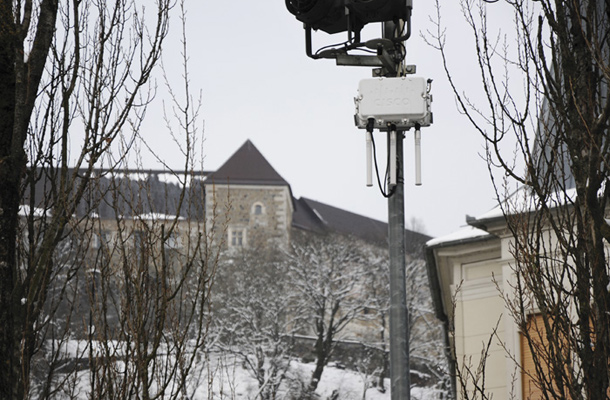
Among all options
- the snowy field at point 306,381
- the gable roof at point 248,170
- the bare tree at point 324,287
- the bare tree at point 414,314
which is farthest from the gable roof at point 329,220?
the snowy field at point 306,381

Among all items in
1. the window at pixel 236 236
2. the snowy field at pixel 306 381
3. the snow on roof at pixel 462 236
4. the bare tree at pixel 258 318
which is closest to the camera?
the snow on roof at pixel 462 236

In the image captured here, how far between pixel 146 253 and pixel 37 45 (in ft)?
4.58

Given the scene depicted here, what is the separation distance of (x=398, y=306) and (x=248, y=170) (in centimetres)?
8242

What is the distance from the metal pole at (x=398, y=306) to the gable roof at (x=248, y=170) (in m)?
80.1

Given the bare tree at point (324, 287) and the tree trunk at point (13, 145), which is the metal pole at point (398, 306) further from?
the bare tree at point (324, 287)

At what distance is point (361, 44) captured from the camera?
455cm

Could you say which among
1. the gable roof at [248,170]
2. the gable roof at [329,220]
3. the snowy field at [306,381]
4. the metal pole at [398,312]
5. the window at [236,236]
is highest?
the gable roof at [248,170]

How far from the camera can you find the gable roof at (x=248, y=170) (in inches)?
3391

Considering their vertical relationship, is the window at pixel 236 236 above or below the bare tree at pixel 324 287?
above

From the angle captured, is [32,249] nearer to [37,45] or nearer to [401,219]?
[37,45]

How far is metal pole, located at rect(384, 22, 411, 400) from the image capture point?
4.50 meters

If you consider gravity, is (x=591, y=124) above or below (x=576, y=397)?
above

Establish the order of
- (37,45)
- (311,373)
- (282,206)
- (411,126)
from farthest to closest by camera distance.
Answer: (282,206)
(311,373)
(37,45)
(411,126)

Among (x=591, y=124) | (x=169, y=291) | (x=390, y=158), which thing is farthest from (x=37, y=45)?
(x=591, y=124)
